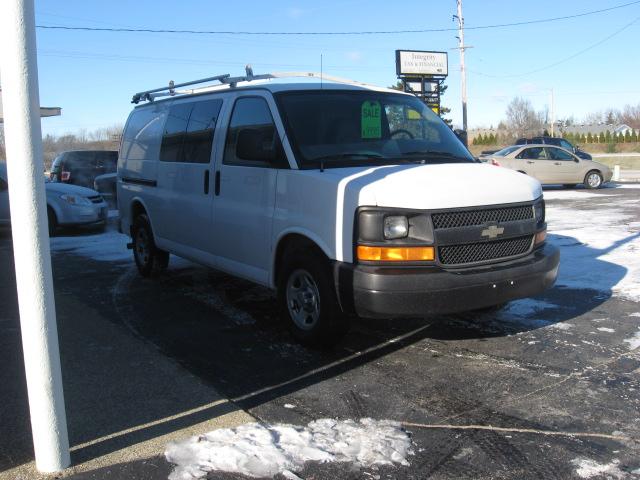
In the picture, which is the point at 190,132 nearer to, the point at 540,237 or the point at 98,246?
the point at 540,237

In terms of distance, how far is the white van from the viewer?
13.7 ft

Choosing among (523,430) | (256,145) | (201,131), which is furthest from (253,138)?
(523,430)

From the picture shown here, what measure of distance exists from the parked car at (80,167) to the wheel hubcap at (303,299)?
46.2 feet

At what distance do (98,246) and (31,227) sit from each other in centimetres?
825

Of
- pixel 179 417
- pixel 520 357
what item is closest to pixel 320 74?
pixel 520 357

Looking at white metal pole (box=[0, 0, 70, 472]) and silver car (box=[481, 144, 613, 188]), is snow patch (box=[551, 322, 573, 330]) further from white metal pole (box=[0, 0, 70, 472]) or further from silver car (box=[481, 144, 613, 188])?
silver car (box=[481, 144, 613, 188])

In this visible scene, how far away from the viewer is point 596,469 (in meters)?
3.09

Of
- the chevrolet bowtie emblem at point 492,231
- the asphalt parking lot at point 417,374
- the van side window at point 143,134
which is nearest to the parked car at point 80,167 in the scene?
the van side window at point 143,134

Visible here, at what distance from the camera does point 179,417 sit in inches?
146

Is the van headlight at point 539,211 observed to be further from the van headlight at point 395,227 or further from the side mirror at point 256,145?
the side mirror at point 256,145

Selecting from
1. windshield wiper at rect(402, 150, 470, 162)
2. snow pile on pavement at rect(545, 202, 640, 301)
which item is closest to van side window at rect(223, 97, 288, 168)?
windshield wiper at rect(402, 150, 470, 162)

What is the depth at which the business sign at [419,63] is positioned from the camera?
103 feet

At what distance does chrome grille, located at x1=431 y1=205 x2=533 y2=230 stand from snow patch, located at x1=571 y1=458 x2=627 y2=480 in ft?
5.51

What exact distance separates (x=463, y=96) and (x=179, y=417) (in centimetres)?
3714
